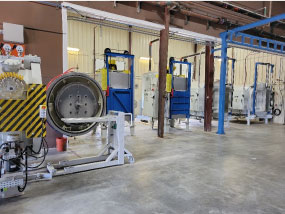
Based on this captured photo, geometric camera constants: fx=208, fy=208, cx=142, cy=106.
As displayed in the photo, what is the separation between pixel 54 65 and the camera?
14.8 feet

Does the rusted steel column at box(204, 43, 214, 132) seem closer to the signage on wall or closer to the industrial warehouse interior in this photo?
the industrial warehouse interior

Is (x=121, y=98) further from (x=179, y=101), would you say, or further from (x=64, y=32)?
(x=64, y=32)

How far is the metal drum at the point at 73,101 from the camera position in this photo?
313cm

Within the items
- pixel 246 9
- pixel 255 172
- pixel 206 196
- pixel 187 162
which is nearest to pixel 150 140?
pixel 187 162

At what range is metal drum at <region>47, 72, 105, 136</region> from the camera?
3131 mm

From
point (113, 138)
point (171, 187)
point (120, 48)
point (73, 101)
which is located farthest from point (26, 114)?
point (120, 48)

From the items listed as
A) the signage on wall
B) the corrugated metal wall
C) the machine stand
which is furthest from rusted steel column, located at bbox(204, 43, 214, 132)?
the signage on wall

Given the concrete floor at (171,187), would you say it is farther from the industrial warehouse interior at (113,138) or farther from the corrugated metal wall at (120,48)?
the corrugated metal wall at (120,48)

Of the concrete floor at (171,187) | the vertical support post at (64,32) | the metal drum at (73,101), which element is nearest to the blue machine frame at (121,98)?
the vertical support post at (64,32)

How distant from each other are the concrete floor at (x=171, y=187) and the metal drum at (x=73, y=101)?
0.76m

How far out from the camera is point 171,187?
8.87 ft

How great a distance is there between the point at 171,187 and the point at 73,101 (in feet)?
6.42

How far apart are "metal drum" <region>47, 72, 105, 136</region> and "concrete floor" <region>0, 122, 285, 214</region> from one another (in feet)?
2.49

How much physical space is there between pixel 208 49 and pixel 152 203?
604cm
